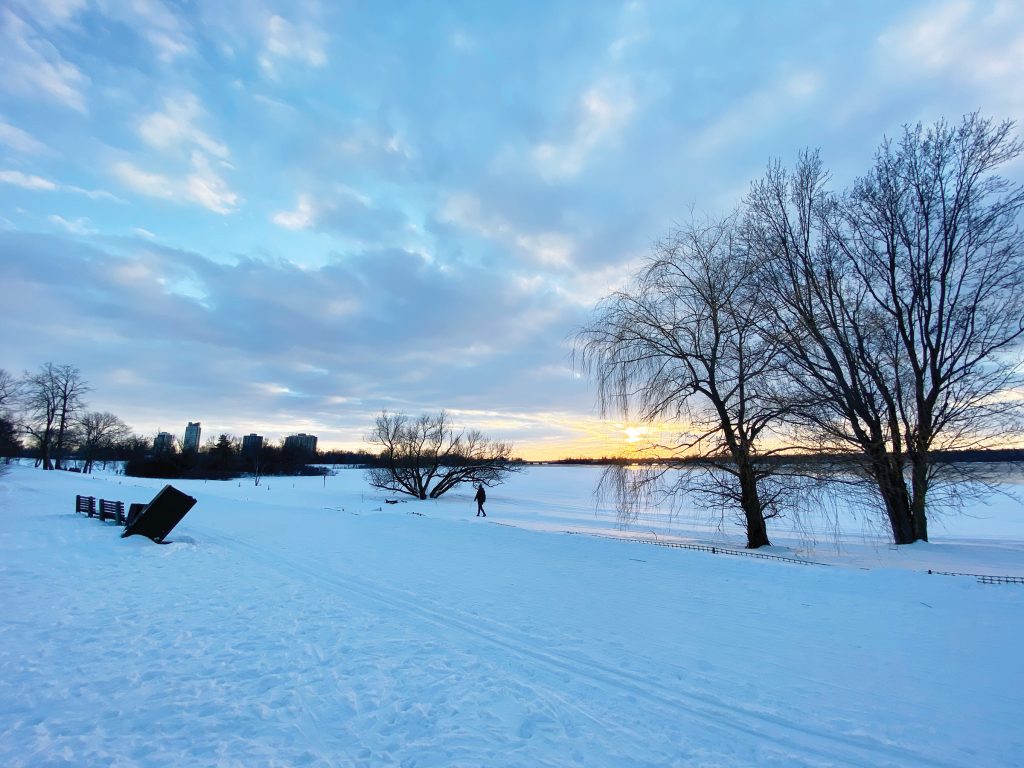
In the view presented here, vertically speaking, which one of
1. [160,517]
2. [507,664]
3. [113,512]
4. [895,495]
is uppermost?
[895,495]

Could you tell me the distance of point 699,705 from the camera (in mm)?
3699

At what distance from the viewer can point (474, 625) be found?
5500 mm

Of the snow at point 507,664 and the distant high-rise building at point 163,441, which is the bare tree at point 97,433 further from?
the snow at point 507,664

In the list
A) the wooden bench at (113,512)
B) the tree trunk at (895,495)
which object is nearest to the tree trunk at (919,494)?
the tree trunk at (895,495)

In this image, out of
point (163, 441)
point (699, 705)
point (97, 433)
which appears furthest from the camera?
point (163, 441)

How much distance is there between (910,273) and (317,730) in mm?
→ 14268

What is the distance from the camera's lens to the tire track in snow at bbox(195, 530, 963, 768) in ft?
10.2

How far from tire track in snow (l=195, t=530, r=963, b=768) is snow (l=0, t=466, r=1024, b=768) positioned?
0.07 feet

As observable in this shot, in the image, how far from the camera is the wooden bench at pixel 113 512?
1314cm

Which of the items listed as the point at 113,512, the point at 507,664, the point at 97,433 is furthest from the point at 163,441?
the point at 507,664

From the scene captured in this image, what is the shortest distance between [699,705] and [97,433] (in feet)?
256

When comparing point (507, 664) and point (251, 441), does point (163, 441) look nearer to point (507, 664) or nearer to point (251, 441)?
point (251, 441)

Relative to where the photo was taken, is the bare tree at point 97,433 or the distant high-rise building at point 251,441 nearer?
the bare tree at point 97,433

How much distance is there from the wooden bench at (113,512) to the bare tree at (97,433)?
54080mm
